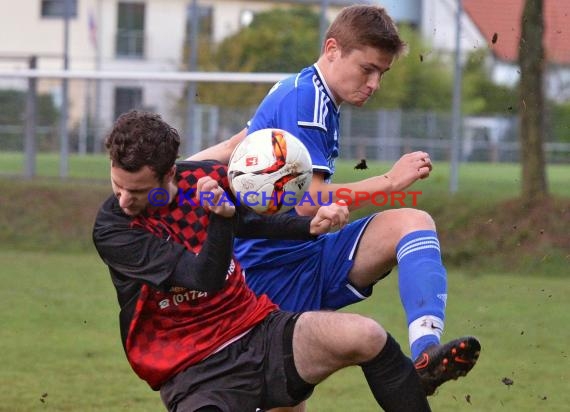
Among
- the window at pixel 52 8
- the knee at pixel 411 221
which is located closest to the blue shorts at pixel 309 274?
the knee at pixel 411 221

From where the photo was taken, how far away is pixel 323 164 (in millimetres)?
4469

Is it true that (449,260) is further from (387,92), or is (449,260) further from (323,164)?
(323,164)

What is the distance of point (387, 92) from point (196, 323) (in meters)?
11.0

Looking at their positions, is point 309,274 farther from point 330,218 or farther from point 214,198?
point 214,198

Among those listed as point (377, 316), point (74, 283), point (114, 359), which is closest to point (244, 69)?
point (74, 283)

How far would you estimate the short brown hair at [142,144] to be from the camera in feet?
12.4

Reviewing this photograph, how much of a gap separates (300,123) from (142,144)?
33.2 inches

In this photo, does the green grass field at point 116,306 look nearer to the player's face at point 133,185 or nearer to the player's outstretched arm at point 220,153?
the player's outstretched arm at point 220,153

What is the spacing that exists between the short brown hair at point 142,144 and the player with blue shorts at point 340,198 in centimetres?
67

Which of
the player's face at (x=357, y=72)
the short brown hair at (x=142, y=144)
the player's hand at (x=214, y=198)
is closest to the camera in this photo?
the player's hand at (x=214, y=198)

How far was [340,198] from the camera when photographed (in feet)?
14.3

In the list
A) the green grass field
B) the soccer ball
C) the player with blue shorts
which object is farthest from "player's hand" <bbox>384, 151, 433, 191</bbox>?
the green grass field

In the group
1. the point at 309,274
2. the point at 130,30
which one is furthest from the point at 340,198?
the point at 130,30

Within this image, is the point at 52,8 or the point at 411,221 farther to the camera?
the point at 52,8
